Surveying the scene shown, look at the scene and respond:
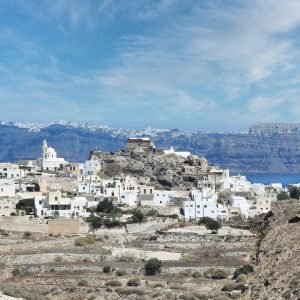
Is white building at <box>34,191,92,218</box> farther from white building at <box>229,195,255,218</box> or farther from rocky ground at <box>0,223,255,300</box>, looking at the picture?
white building at <box>229,195,255,218</box>

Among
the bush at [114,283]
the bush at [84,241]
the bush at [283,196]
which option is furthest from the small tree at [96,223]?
the bush at [283,196]

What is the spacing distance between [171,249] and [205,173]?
103 ft

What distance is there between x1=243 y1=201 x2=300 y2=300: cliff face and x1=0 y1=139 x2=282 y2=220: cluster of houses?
24.3 metres

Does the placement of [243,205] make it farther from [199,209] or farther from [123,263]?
[123,263]

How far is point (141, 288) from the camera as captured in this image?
29.4 metres

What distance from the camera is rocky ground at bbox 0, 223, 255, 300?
28.6 meters

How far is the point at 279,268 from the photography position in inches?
882

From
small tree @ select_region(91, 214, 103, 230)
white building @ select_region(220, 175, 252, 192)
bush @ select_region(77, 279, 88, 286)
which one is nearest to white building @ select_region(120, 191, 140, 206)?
small tree @ select_region(91, 214, 103, 230)

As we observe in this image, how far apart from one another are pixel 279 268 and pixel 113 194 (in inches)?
1494

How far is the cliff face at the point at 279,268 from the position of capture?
63.8 feet

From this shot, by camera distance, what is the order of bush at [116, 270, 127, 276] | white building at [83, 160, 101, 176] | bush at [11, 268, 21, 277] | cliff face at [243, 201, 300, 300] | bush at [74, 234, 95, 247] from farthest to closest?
white building at [83, 160, 101, 176]
bush at [74, 234, 95, 247]
bush at [11, 268, 21, 277]
bush at [116, 270, 127, 276]
cliff face at [243, 201, 300, 300]

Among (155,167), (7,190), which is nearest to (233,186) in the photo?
(155,167)

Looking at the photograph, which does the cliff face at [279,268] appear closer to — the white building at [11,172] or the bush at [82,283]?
the bush at [82,283]

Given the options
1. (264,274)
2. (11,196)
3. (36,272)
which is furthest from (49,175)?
(264,274)
